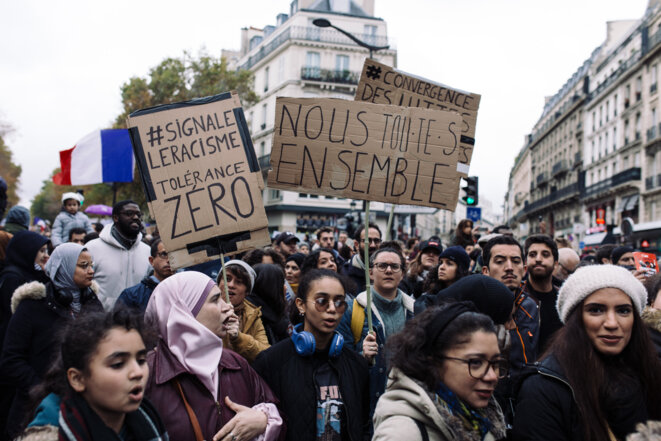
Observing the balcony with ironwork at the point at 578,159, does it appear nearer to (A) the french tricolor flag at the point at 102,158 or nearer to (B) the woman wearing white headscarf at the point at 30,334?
(A) the french tricolor flag at the point at 102,158

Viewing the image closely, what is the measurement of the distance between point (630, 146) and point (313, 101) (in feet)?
157

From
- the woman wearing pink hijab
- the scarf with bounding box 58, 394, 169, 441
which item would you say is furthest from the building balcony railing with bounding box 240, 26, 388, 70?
the scarf with bounding box 58, 394, 169, 441

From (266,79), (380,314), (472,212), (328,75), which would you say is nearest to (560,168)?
(328,75)

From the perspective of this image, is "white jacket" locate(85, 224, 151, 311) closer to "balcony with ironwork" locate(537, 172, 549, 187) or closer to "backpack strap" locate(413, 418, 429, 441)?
"backpack strap" locate(413, 418, 429, 441)

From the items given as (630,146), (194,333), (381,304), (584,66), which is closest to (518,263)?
(381,304)

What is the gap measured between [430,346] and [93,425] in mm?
1377

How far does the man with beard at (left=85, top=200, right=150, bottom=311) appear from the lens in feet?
19.5

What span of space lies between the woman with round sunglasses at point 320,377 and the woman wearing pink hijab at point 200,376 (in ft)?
0.57

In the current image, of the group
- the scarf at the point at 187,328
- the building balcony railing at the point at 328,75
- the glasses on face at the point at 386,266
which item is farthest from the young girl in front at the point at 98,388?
the building balcony railing at the point at 328,75

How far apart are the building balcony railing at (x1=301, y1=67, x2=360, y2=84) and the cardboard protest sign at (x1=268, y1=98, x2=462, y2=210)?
39.8 m

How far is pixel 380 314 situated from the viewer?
459 centimetres

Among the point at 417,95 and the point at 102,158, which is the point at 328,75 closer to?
the point at 102,158

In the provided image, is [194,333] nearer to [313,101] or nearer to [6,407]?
[313,101]

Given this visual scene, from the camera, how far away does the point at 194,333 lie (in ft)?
9.34
